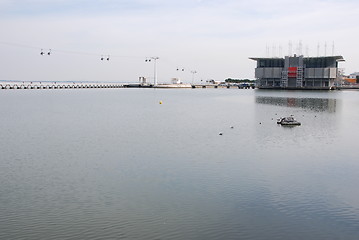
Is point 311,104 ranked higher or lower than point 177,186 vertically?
higher

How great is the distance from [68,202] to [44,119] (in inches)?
2302

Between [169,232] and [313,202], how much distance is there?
11.5 m

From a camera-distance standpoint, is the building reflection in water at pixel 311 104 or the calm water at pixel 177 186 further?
the building reflection in water at pixel 311 104

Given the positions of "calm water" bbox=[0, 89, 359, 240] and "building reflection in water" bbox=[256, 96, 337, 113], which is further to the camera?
"building reflection in water" bbox=[256, 96, 337, 113]

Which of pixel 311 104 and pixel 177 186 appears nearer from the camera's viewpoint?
pixel 177 186

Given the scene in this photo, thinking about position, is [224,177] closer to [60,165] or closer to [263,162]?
[263,162]

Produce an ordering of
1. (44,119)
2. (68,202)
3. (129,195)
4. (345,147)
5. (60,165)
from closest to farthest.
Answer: (68,202) < (129,195) < (60,165) < (345,147) < (44,119)

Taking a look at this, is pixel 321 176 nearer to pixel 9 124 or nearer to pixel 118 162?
pixel 118 162

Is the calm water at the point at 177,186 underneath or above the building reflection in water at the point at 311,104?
underneath

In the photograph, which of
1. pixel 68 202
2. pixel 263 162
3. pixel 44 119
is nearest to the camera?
pixel 68 202

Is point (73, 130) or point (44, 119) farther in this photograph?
point (44, 119)

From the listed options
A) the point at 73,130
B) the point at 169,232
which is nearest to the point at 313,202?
the point at 169,232

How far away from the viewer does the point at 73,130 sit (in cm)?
6419

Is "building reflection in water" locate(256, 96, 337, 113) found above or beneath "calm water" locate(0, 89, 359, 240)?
above
